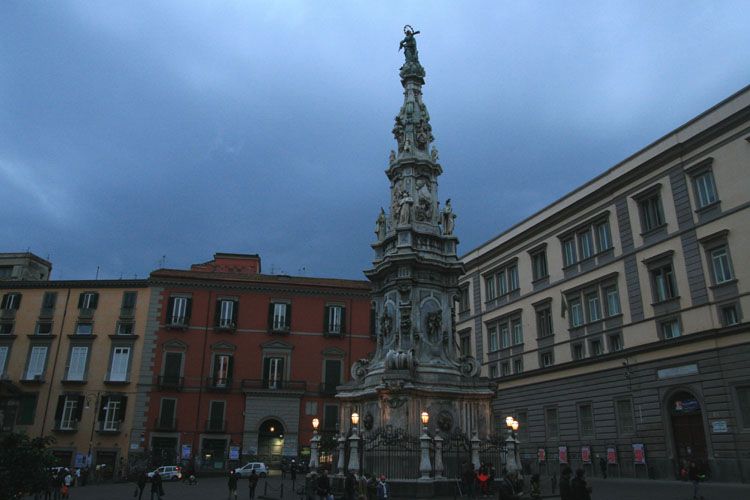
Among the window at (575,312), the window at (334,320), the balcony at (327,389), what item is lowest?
A: the balcony at (327,389)

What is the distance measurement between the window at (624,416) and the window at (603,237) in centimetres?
867

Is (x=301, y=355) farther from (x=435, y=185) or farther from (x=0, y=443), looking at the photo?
(x=0, y=443)

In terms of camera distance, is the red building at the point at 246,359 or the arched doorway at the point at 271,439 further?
the arched doorway at the point at 271,439

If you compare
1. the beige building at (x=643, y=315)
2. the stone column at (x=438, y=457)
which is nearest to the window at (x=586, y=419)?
the beige building at (x=643, y=315)

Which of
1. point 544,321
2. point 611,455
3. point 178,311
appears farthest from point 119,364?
point 611,455

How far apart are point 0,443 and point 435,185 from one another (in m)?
19.6

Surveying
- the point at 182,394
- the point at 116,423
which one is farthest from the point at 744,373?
the point at 116,423

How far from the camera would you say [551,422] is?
121 ft

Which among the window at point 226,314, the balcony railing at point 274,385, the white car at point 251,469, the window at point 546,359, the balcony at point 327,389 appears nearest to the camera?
the window at point 546,359

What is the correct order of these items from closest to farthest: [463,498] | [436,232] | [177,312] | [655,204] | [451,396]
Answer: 1. [463,498]
2. [451,396]
3. [436,232]
4. [655,204]
5. [177,312]

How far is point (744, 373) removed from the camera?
25.1 metres

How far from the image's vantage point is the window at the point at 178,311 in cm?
4662

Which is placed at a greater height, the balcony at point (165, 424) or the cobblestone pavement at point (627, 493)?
the balcony at point (165, 424)

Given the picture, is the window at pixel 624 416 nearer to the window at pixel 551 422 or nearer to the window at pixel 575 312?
the window at pixel 551 422
